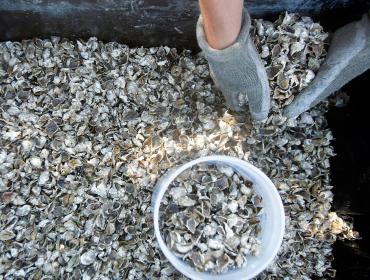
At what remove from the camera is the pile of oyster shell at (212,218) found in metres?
1.19

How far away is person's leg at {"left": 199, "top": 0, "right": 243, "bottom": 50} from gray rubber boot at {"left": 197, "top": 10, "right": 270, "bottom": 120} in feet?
0.06

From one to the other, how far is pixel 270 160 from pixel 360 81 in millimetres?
328

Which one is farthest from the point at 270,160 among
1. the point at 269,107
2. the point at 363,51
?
the point at 363,51

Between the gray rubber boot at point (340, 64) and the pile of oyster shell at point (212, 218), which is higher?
the gray rubber boot at point (340, 64)

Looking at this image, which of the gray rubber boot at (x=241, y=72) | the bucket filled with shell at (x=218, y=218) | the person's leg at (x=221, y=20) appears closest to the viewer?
the person's leg at (x=221, y=20)

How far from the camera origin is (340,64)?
118cm

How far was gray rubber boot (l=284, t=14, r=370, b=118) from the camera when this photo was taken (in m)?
1.15

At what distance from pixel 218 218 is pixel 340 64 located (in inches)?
19.1

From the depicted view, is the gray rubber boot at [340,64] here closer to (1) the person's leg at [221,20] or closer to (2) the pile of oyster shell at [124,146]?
(2) the pile of oyster shell at [124,146]

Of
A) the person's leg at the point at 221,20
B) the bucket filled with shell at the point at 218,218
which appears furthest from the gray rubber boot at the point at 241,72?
the bucket filled with shell at the point at 218,218

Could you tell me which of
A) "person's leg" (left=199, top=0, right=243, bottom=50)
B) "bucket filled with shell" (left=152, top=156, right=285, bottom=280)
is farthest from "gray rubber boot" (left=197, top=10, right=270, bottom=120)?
"bucket filled with shell" (left=152, top=156, right=285, bottom=280)

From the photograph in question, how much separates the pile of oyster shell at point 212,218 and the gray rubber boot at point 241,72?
0.18 m

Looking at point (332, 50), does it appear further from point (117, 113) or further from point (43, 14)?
point (43, 14)

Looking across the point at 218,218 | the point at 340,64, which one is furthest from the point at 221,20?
the point at 218,218
